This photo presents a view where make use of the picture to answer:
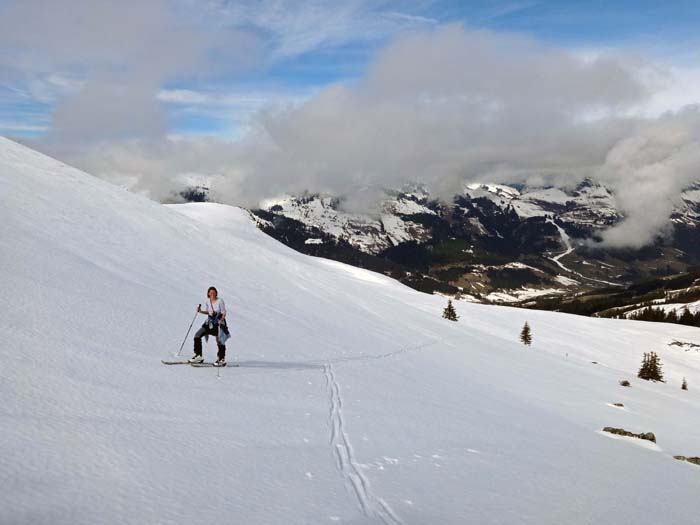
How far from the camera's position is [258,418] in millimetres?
12031

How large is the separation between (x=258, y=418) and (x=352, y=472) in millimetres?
3489

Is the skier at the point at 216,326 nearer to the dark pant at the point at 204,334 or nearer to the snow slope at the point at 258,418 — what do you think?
the dark pant at the point at 204,334

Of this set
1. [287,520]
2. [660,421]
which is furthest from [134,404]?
[660,421]

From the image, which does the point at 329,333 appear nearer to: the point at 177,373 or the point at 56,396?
the point at 177,373

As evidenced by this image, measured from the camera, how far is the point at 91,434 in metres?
8.49

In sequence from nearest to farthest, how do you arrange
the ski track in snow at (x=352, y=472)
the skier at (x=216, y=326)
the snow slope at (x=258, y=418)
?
the snow slope at (x=258, y=418), the ski track in snow at (x=352, y=472), the skier at (x=216, y=326)

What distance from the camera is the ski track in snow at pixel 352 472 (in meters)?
7.84

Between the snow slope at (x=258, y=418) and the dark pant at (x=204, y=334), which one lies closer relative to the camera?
the snow slope at (x=258, y=418)

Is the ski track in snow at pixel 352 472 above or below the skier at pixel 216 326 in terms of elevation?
below

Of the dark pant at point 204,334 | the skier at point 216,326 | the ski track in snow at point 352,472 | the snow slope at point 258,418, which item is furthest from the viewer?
the skier at point 216,326

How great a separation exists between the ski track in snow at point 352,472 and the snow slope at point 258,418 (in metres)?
0.05

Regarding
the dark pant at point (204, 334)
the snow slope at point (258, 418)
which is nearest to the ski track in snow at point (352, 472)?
the snow slope at point (258, 418)

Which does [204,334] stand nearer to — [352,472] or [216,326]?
[216,326]

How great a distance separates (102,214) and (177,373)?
94.4 feet
